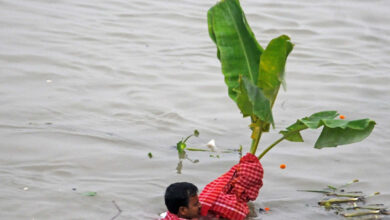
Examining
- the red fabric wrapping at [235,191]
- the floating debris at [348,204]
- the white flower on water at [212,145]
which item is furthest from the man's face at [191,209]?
the white flower on water at [212,145]

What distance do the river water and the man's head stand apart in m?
0.63

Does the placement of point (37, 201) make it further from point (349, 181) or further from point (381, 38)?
point (381, 38)

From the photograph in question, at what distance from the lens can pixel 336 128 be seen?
13.9ft

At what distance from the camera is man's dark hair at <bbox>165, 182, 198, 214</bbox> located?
411cm

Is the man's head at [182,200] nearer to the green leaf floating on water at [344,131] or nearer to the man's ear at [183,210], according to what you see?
the man's ear at [183,210]

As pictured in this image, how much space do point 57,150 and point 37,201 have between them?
926 mm

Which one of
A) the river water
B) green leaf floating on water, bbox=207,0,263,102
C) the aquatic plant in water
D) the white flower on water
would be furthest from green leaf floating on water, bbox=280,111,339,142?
the white flower on water

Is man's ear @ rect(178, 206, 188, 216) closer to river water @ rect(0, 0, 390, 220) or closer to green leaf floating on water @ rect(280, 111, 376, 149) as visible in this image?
river water @ rect(0, 0, 390, 220)

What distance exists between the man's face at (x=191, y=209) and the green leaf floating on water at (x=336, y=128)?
0.82 meters

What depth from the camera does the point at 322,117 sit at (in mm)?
4379

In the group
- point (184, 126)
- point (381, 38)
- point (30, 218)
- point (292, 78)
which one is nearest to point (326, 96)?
point (292, 78)

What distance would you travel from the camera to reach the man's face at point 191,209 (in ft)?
13.6

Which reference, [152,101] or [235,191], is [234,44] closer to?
[235,191]

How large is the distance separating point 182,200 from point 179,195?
0.13 ft
